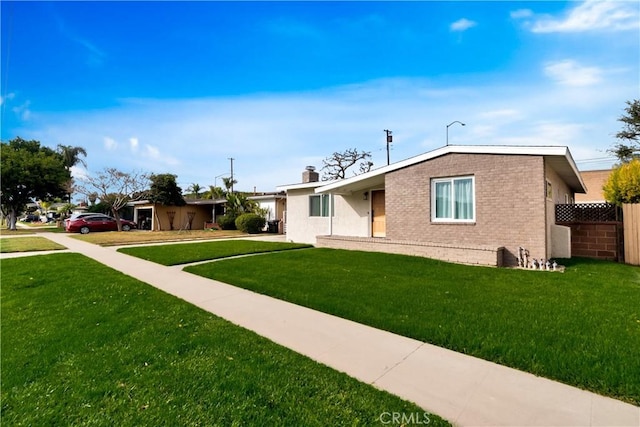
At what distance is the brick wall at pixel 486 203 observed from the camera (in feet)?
28.2

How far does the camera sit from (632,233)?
8.98 m

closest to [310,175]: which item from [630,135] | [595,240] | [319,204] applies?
[319,204]

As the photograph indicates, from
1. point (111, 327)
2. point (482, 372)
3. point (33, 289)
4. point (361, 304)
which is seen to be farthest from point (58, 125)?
point (482, 372)

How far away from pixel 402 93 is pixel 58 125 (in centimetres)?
1843

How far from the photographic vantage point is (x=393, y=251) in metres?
10.6

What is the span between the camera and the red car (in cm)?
2409

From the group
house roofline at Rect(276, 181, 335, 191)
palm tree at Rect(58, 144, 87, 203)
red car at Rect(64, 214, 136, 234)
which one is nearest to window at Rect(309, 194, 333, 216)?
house roofline at Rect(276, 181, 335, 191)

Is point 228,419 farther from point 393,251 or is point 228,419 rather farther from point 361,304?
point 393,251

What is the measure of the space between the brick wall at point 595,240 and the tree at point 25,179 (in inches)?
1470

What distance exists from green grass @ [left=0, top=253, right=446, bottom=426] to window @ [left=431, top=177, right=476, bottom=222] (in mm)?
8333

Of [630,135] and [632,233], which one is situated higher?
[630,135]

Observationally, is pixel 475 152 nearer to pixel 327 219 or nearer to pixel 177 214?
pixel 327 219

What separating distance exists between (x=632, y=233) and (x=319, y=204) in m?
11.3

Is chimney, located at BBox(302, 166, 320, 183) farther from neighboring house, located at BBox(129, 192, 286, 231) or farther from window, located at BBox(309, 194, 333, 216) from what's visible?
neighboring house, located at BBox(129, 192, 286, 231)
